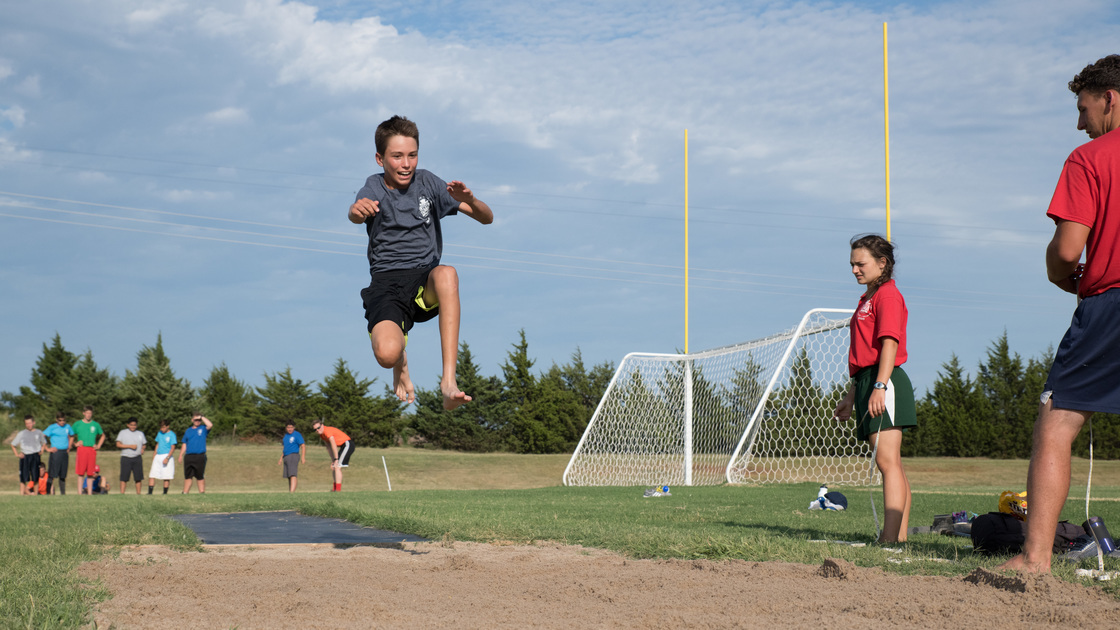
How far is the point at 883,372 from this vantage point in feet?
16.7

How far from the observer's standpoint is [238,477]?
26.4 m

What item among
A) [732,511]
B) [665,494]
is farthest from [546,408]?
[732,511]

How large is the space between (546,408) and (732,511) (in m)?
28.9

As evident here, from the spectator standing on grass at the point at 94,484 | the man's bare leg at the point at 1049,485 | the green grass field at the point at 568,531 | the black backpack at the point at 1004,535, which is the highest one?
the man's bare leg at the point at 1049,485

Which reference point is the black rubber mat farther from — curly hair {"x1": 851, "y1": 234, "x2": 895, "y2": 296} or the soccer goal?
the soccer goal

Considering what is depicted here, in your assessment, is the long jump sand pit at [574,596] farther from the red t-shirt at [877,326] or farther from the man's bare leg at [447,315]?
the red t-shirt at [877,326]

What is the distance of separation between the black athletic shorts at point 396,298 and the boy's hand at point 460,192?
478 millimetres

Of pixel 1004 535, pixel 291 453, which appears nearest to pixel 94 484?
pixel 291 453

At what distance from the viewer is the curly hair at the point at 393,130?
531 cm

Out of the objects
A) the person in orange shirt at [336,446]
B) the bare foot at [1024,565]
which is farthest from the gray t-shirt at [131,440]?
the bare foot at [1024,565]

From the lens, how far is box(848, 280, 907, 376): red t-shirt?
17.0ft

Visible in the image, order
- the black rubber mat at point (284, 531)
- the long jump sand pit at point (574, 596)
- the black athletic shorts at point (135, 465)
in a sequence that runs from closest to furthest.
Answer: the long jump sand pit at point (574, 596)
the black rubber mat at point (284, 531)
the black athletic shorts at point (135, 465)

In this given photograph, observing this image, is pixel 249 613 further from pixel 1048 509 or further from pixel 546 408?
pixel 546 408

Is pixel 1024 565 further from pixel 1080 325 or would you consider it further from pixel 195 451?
pixel 195 451
